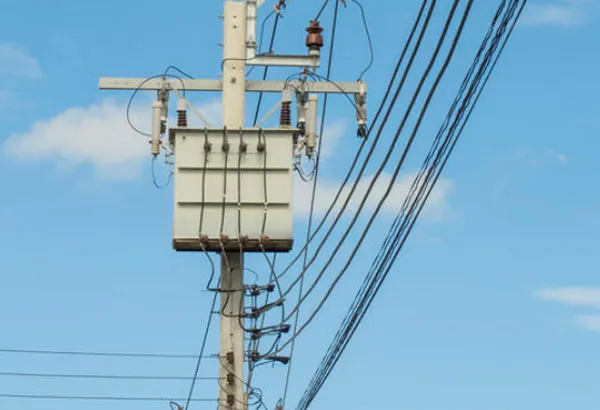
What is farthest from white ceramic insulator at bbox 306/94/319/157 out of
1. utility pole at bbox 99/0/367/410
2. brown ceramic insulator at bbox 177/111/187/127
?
brown ceramic insulator at bbox 177/111/187/127

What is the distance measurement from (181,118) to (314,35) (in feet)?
6.29

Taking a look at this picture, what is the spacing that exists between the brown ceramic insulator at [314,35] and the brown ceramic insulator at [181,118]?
174 centimetres

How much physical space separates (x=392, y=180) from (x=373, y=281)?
11.3ft

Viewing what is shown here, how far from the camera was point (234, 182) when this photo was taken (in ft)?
68.7

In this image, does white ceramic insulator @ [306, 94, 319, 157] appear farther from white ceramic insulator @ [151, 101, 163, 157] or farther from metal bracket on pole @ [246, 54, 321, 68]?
white ceramic insulator @ [151, 101, 163, 157]

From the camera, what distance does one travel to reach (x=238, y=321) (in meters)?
21.4

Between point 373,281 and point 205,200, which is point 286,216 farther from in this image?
point 373,281

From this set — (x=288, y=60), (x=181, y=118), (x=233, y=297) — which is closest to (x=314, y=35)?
(x=288, y=60)

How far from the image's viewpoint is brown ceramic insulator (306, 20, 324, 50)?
21.1m

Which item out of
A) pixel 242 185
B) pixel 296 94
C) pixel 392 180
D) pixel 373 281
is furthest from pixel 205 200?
pixel 392 180

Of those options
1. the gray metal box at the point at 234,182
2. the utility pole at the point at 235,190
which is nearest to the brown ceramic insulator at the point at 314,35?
the utility pole at the point at 235,190

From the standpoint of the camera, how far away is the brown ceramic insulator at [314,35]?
21.1 m

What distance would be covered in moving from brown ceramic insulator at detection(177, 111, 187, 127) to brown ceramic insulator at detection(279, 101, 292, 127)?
3.85ft

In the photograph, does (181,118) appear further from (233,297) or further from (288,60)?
(233,297)
